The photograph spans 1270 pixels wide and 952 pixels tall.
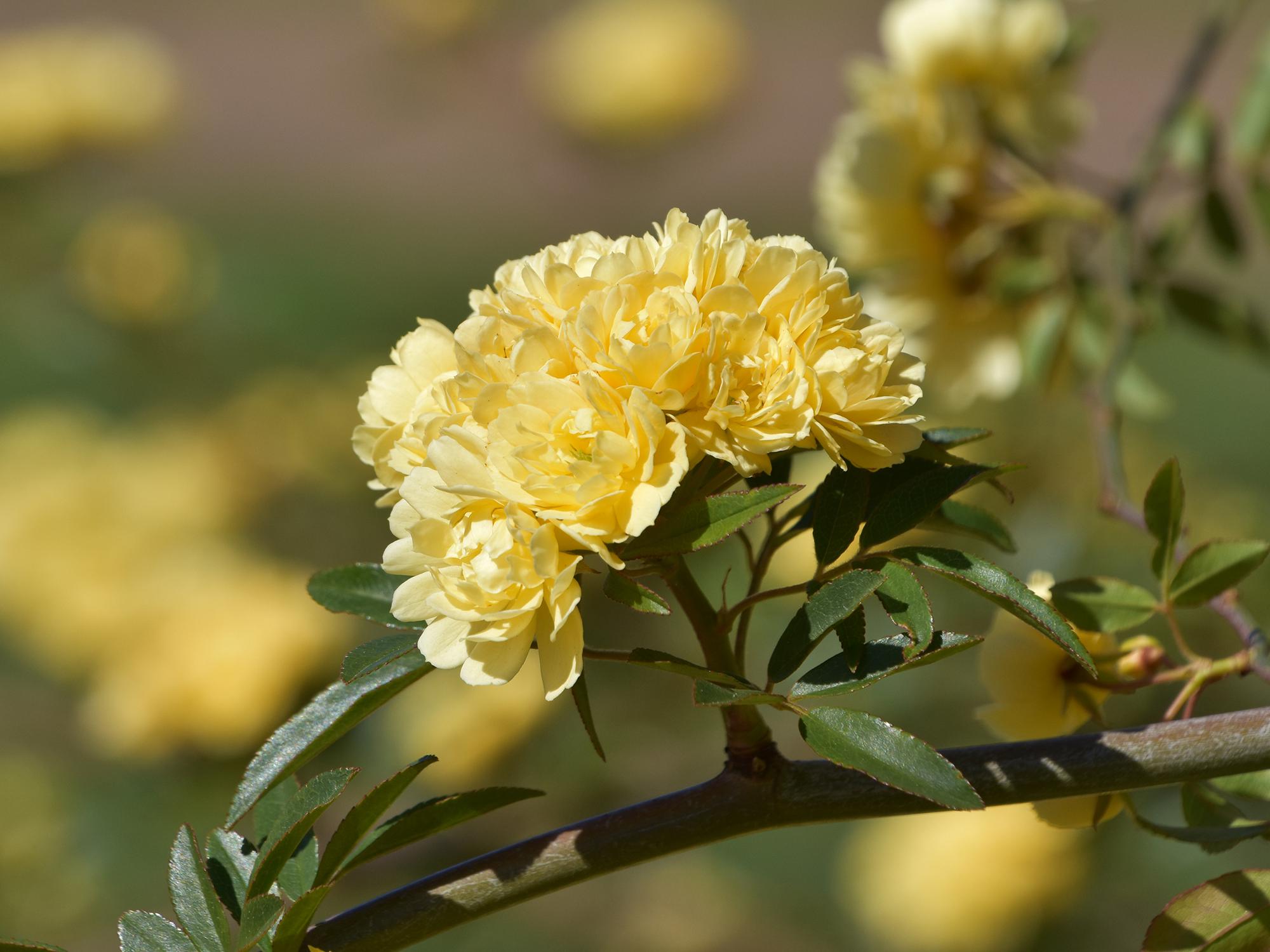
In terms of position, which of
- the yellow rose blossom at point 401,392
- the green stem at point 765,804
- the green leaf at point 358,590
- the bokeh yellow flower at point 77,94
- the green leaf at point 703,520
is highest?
the bokeh yellow flower at point 77,94

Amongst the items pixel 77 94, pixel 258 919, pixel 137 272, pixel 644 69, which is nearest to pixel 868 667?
pixel 258 919

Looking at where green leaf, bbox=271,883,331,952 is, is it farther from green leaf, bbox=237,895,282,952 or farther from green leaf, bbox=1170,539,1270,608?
green leaf, bbox=1170,539,1270,608

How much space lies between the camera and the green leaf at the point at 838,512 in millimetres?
474

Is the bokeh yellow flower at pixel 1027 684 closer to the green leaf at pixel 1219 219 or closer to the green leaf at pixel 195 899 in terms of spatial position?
the green leaf at pixel 195 899

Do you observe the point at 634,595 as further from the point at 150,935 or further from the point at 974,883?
the point at 974,883

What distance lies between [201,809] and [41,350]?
1.48 m

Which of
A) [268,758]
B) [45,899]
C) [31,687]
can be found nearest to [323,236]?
[31,687]

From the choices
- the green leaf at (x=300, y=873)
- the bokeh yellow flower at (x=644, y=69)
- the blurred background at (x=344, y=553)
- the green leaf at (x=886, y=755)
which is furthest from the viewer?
the bokeh yellow flower at (x=644, y=69)

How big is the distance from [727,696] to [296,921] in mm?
178

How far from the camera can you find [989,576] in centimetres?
→ 43

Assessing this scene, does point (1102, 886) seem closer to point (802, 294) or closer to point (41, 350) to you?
point (802, 294)

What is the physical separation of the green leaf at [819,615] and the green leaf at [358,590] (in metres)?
0.16

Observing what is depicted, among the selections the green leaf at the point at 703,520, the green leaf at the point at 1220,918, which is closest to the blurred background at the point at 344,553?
the green leaf at the point at 1220,918

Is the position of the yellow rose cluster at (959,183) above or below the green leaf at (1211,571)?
above
